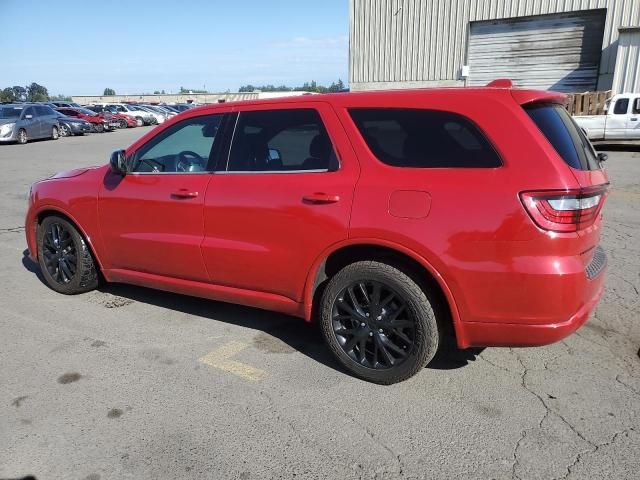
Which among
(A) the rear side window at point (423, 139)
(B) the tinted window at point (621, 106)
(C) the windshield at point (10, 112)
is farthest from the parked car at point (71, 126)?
(A) the rear side window at point (423, 139)

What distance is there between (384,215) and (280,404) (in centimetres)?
127

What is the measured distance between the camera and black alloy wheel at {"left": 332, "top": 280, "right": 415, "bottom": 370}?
10.3ft

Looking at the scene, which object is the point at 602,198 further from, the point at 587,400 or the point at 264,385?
the point at 264,385

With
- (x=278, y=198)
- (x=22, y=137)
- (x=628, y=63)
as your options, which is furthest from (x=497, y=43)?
(x=278, y=198)

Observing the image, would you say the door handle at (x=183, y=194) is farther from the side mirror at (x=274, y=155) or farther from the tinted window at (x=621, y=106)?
the tinted window at (x=621, y=106)

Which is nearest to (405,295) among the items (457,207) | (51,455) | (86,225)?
(457,207)

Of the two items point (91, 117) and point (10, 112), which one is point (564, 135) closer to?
point (10, 112)

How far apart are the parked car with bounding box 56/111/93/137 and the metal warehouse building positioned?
1448 cm

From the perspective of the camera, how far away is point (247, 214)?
351cm

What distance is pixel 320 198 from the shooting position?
3215 millimetres

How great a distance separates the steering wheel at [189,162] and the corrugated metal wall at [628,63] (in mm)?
21106

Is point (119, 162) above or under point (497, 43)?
under

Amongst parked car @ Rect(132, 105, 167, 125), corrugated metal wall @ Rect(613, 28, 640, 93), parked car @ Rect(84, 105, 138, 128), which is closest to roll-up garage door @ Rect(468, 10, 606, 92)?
corrugated metal wall @ Rect(613, 28, 640, 93)

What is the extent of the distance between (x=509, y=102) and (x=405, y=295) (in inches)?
48.6
